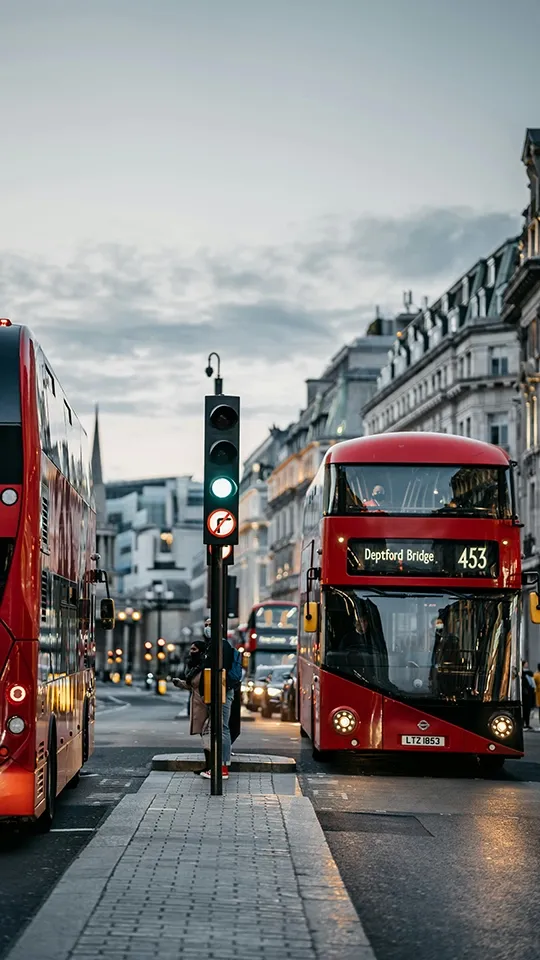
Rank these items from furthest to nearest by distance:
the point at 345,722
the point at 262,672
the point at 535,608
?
1. the point at 262,672
2. the point at 345,722
3. the point at 535,608

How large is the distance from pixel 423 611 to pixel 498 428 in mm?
63806

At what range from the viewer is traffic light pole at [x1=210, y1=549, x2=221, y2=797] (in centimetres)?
1689

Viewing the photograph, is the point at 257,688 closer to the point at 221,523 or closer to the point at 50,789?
the point at 221,523

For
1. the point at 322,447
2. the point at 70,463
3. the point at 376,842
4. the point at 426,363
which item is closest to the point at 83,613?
the point at 70,463

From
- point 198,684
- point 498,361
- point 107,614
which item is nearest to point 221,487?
point 198,684

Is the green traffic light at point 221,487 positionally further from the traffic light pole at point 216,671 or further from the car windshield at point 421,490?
the car windshield at point 421,490

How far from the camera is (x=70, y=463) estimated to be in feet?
56.9

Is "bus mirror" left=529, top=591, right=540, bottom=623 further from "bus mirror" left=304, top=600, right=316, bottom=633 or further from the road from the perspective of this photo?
"bus mirror" left=304, top=600, right=316, bottom=633

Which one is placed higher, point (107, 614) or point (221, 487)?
point (221, 487)

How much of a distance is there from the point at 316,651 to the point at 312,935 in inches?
623

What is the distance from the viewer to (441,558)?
75.3 feet

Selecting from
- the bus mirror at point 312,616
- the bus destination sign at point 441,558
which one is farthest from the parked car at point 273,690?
the bus destination sign at point 441,558

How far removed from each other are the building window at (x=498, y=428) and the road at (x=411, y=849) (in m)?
60.2

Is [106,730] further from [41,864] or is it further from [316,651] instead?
[41,864]
